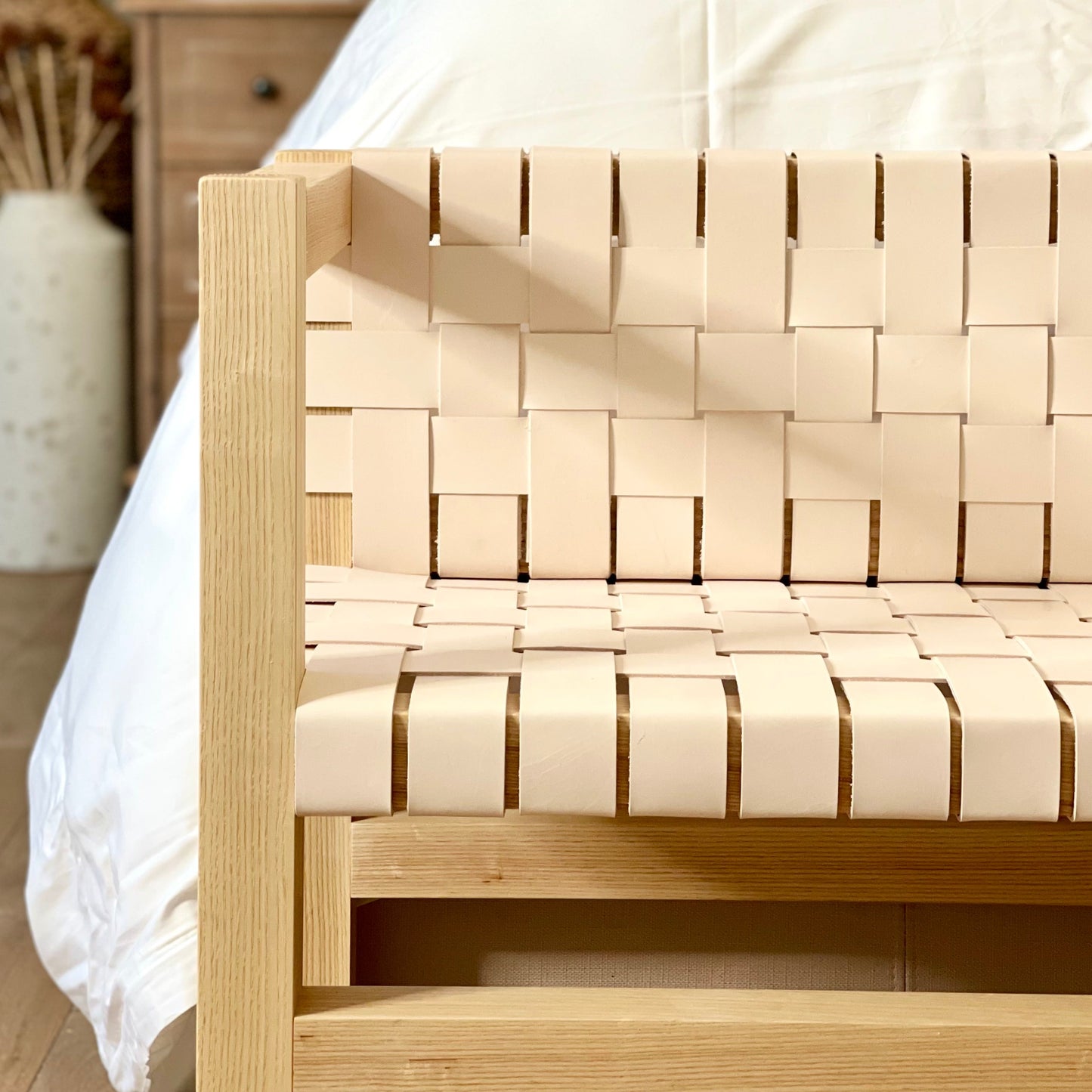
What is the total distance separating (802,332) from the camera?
902mm

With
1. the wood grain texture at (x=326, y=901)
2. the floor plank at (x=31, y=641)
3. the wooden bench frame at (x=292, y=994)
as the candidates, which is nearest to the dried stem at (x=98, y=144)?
the floor plank at (x=31, y=641)

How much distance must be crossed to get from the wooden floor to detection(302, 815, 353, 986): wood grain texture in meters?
0.23

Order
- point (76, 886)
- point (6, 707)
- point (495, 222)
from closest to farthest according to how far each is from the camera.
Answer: point (495, 222), point (76, 886), point (6, 707)

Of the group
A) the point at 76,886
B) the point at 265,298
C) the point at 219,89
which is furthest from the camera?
the point at 219,89

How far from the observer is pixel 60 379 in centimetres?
238

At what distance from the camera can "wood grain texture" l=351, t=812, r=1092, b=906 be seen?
852 mm

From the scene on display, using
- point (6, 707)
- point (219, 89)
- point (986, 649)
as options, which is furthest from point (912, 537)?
point (219, 89)

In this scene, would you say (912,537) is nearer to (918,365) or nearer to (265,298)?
(918,365)

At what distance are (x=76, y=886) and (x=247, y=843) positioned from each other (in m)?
0.47

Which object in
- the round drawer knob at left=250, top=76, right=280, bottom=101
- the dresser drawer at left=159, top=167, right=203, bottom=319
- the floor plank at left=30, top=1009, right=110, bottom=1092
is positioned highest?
the round drawer knob at left=250, top=76, right=280, bottom=101

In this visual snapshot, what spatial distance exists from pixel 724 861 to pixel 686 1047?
0.24m

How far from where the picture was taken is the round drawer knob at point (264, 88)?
223 centimetres

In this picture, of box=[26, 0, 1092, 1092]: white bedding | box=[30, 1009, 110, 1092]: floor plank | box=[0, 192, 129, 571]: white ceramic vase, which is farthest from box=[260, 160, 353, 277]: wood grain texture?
box=[0, 192, 129, 571]: white ceramic vase

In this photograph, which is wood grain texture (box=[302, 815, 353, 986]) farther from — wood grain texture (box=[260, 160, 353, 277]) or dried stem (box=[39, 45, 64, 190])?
dried stem (box=[39, 45, 64, 190])
